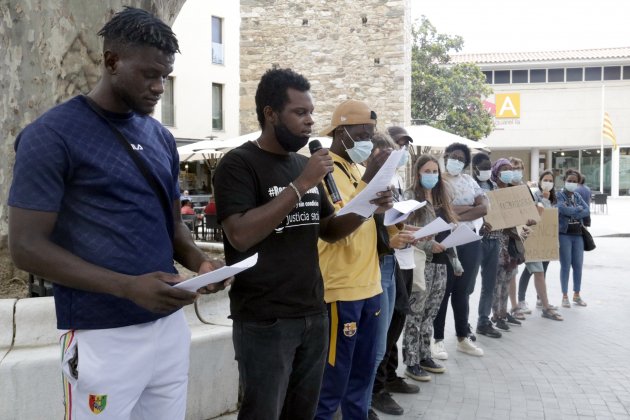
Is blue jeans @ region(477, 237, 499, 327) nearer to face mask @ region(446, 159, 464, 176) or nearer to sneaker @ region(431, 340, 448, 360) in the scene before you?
face mask @ region(446, 159, 464, 176)

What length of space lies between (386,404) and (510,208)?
10.6 ft

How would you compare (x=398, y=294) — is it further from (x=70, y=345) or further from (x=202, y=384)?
(x=70, y=345)

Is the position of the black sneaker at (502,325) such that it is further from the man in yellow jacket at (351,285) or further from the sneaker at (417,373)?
the man in yellow jacket at (351,285)

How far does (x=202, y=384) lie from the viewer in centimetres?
378

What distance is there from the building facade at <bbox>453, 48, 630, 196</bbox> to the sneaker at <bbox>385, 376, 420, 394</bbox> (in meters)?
37.0

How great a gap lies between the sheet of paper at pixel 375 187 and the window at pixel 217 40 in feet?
92.9

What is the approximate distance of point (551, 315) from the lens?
8055mm

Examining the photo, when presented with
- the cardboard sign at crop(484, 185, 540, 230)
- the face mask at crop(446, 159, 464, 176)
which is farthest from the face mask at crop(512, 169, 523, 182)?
the face mask at crop(446, 159, 464, 176)

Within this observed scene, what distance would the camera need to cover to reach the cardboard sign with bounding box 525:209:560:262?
7.95 meters

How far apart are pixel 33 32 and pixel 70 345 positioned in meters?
2.60

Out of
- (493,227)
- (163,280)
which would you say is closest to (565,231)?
(493,227)

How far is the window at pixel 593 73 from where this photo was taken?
3991 cm

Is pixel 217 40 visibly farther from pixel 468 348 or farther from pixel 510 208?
pixel 468 348

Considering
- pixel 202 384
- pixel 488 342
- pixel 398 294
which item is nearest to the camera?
pixel 202 384
